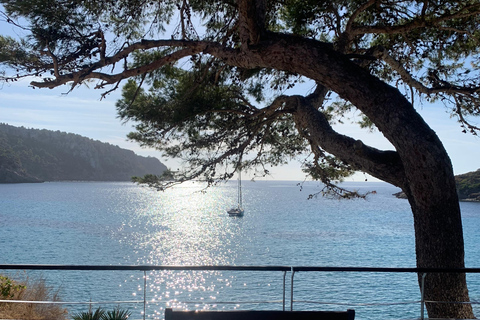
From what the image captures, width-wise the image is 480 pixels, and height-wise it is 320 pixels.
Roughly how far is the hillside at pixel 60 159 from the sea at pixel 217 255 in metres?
31.8

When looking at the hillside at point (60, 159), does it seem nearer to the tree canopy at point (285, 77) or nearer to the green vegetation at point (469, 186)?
the green vegetation at point (469, 186)

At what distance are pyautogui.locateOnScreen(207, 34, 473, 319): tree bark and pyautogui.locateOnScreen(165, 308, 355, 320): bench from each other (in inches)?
68.3

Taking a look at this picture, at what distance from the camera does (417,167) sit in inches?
125

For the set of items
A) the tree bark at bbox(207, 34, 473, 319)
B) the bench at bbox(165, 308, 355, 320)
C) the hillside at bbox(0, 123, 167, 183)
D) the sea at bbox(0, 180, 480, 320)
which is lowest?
the sea at bbox(0, 180, 480, 320)

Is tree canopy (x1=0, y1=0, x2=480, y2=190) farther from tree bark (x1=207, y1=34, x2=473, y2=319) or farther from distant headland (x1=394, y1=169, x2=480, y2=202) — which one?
distant headland (x1=394, y1=169, x2=480, y2=202)

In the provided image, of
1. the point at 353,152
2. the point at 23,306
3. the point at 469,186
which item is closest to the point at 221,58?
the point at 353,152

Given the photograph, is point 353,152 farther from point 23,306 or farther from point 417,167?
point 23,306

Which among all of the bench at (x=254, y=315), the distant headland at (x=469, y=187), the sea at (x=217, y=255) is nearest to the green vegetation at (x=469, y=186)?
the distant headland at (x=469, y=187)

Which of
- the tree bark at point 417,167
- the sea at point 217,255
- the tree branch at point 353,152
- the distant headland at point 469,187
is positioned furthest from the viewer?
the distant headland at point 469,187

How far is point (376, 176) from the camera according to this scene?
3.68 m

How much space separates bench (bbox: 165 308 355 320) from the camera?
170 cm

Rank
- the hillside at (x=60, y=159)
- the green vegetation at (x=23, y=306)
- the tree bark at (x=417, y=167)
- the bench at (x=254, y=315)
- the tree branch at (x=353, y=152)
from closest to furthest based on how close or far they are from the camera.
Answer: the bench at (x=254, y=315)
the tree bark at (x=417, y=167)
the tree branch at (x=353, y=152)
the green vegetation at (x=23, y=306)
the hillside at (x=60, y=159)

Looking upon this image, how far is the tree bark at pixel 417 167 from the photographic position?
3.13 metres

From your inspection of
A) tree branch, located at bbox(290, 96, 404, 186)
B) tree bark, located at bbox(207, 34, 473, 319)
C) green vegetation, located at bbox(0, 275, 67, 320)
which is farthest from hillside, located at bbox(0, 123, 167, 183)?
tree bark, located at bbox(207, 34, 473, 319)
